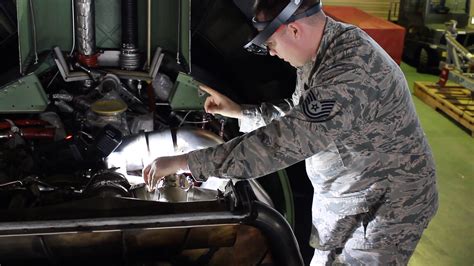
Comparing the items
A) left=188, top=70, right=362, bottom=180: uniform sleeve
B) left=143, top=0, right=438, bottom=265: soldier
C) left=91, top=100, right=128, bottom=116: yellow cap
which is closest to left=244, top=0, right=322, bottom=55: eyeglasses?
left=143, top=0, right=438, bottom=265: soldier

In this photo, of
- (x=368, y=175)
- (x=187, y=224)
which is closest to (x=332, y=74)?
(x=368, y=175)

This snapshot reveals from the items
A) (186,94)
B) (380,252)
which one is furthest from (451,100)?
(380,252)

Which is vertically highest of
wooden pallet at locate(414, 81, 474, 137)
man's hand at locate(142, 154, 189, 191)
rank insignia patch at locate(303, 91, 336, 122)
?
rank insignia patch at locate(303, 91, 336, 122)

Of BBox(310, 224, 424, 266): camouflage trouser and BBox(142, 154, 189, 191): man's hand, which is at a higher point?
BBox(142, 154, 189, 191): man's hand

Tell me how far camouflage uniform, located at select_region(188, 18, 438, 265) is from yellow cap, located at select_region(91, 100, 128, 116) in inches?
24.8

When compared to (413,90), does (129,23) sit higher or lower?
higher

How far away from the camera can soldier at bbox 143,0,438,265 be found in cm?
159

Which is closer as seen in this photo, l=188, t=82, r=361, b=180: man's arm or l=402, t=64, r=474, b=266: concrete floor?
l=188, t=82, r=361, b=180: man's arm

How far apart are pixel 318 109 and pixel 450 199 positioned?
2.93 meters

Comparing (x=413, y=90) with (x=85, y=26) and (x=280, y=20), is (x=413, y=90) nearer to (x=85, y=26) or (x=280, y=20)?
(x=85, y=26)

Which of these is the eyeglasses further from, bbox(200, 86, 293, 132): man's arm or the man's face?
bbox(200, 86, 293, 132): man's arm

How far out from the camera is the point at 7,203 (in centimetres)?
201

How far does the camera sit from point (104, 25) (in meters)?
2.82

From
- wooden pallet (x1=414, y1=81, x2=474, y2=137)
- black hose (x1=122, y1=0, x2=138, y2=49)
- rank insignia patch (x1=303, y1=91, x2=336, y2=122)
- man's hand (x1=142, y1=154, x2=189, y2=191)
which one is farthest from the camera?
wooden pallet (x1=414, y1=81, x2=474, y2=137)
